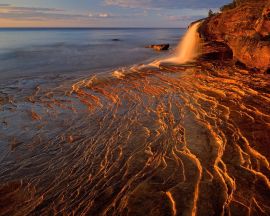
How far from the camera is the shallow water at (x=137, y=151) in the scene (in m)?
5.86

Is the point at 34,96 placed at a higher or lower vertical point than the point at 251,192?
lower

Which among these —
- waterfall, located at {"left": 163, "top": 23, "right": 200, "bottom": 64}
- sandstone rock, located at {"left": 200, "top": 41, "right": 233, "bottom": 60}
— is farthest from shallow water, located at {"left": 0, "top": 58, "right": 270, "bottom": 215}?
waterfall, located at {"left": 163, "top": 23, "right": 200, "bottom": 64}

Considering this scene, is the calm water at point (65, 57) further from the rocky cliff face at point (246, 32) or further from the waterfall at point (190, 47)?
the rocky cliff face at point (246, 32)

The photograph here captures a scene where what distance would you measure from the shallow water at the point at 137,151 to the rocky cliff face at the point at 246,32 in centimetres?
409

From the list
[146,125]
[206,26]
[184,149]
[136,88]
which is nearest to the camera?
[184,149]

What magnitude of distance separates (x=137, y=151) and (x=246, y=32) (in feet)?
53.1

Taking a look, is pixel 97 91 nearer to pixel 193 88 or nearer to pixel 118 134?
pixel 193 88

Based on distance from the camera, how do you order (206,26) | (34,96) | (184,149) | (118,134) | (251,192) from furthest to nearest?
1. (206,26)
2. (34,96)
3. (118,134)
4. (184,149)
5. (251,192)

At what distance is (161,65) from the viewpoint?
22234mm

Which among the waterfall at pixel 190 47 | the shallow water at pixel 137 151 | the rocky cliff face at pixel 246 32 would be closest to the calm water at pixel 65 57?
the waterfall at pixel 190 47

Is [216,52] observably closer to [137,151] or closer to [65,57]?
[65,57]

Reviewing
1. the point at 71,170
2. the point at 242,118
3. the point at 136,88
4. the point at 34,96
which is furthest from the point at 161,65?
the point at 71,170

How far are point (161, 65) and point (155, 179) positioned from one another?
1645cm

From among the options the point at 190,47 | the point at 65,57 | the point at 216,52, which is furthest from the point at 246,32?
the point at 65,57
